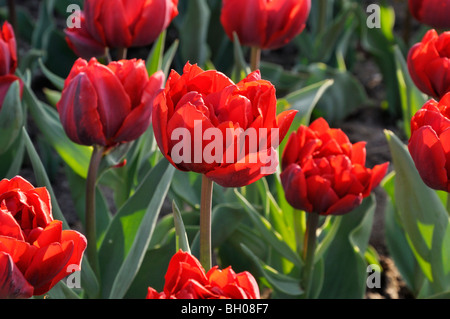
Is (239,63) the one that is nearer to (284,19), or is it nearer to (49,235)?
(284,19)

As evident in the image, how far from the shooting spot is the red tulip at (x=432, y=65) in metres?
1.04

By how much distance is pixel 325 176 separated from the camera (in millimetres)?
1007

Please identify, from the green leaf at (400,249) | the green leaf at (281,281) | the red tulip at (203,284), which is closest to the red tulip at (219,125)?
the red tulip at (203,284)

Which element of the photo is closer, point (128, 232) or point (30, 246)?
point (30, 246)

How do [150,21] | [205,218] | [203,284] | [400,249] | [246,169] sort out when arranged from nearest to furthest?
[203,284], [246,169], [205,218], [150,21], [400,249]

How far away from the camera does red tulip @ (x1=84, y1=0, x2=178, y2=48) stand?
1137 millimetres

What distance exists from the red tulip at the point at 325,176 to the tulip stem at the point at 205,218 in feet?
0.64

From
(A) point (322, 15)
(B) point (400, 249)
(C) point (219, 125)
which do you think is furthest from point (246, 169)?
(A) point (322, 15)

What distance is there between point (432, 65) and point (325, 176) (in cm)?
22

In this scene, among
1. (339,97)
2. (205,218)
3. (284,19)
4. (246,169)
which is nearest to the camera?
(246,169)

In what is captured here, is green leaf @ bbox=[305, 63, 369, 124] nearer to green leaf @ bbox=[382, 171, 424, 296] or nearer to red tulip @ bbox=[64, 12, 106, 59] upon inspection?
green leaf @ bbox=[382, 171, 424, 296]

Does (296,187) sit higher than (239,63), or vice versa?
(239,63)
